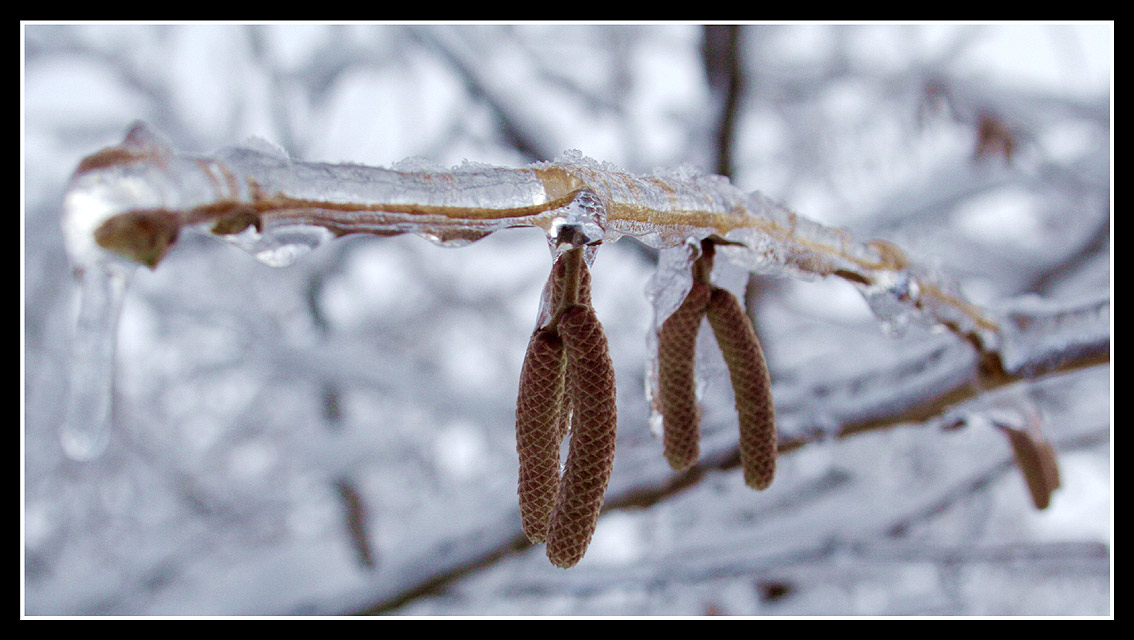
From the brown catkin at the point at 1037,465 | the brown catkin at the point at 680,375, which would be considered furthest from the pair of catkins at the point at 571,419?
the brown catkin at the point at 1037,465

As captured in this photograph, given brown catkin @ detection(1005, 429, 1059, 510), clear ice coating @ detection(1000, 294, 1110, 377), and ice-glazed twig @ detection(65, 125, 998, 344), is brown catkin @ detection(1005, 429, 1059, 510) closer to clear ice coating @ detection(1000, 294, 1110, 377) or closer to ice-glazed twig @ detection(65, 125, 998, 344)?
clear ice coating @ detection(1000, 294, 1110, 377)

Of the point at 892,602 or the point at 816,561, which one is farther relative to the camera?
the point at 892,602

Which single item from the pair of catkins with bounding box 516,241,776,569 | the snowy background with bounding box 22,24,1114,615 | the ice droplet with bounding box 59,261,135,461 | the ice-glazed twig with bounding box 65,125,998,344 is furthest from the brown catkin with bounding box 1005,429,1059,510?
the ice droplet with bounding box 59,261,135,461

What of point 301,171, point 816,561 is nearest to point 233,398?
point 816,561

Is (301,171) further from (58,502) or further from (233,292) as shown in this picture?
(58,502)

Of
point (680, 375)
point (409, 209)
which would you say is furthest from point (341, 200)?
point (680, 375)

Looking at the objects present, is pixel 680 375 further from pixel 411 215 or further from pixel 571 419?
pixel 411 215

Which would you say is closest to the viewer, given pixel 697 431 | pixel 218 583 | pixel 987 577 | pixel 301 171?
pixel 301 171
